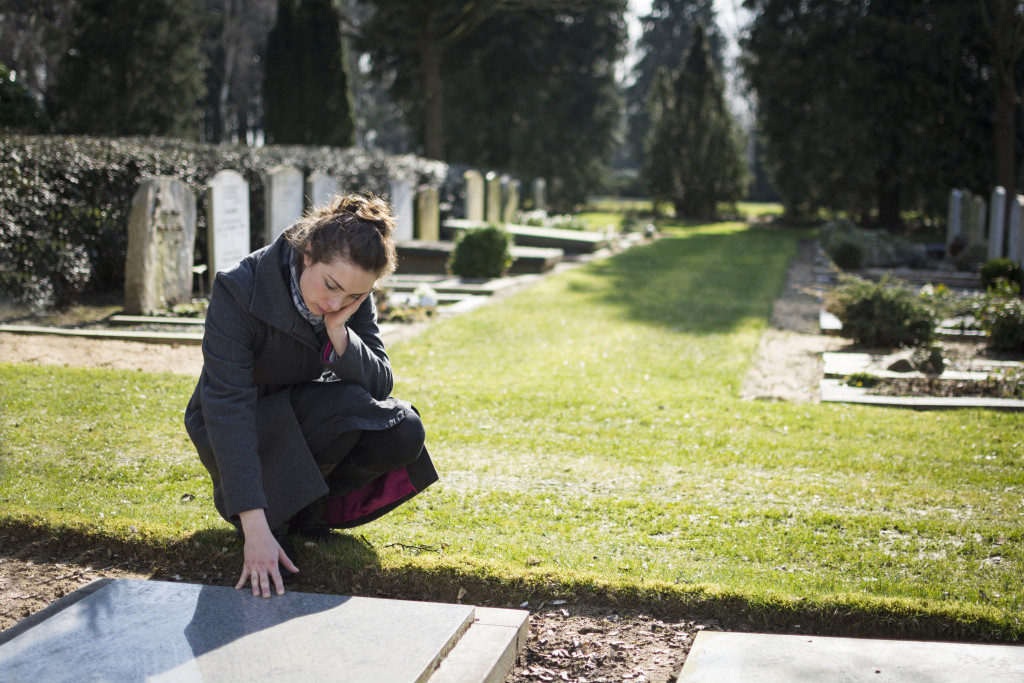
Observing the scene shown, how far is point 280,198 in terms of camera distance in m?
10.0

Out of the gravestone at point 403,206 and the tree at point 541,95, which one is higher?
the tree at point 541,95

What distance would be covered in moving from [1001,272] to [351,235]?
1078 centimetres

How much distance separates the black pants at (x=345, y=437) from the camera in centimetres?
287

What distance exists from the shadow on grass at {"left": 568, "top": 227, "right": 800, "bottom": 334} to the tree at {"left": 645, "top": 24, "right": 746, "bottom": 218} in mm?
8100

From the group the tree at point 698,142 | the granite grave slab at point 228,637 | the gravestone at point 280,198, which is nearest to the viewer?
the granite grave slab at point 228,637

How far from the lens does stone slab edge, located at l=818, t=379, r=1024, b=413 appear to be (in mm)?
5523

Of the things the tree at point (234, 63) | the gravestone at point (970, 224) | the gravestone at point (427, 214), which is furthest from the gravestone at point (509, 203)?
the tree at point (234, 63)

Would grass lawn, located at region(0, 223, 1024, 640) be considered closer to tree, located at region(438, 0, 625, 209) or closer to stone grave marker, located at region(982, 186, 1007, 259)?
stone grave marker, located at region(982, 186, 1007, 259)

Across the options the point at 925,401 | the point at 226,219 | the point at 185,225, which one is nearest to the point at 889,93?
the point at 226,219

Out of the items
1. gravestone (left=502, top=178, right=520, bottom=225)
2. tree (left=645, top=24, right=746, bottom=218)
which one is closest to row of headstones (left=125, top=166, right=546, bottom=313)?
gravestone (left=502, top=178, right=520, bottom=225)

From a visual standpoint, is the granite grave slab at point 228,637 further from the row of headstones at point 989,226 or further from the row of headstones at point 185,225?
the row of headstones at point 989,226

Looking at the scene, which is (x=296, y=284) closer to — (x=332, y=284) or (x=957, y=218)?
(x=332, y=284)

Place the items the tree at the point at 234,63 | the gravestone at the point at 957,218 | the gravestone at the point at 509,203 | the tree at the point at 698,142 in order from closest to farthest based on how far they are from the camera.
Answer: the gravestone at the point at 957,218, the gravestone at the point at 509,203, the tree at the point at 698,142, the tree at the point at 234,63

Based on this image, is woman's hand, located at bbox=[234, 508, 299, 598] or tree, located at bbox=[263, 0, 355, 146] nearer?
woman's hand, located at bbox=[234, 508, 299, 598]
